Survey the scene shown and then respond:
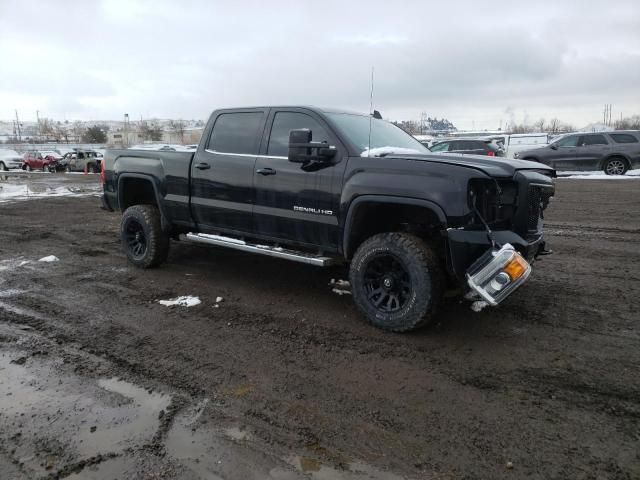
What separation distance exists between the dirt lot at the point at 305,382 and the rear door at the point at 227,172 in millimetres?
811

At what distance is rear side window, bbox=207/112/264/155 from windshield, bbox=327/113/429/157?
2.92 ft

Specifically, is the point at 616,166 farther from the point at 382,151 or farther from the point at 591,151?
the point at 382,151

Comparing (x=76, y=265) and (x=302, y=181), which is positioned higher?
(x=302, y=181)

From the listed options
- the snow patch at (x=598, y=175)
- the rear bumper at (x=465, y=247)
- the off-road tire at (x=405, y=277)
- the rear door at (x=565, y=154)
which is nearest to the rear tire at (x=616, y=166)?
the snow patch at (x=598, y=175)

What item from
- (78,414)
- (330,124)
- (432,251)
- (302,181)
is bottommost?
(78,414)

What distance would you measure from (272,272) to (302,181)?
1.81 metres

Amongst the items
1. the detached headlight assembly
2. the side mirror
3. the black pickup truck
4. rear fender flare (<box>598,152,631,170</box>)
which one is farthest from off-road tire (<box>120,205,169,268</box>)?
rear fender flare (<box>598,152,631,170</box>)

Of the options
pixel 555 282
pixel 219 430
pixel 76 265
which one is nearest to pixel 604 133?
pixel 555 282

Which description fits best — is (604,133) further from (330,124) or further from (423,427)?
(423,427)

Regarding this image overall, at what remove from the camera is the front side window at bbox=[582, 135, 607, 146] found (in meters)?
17.7

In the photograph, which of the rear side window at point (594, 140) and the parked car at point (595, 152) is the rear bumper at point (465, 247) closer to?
the parked car at point (595, 152)

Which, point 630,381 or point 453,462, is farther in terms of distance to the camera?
point 630,381

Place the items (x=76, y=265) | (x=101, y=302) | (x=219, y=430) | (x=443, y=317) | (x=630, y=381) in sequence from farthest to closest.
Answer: (x=76, y=265) → (x=101, y=302) → (x=443, y=317) → (x=630, y=381) → (x=219, y=430)

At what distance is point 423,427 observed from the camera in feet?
9.35
